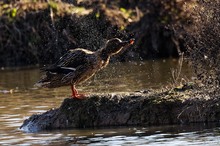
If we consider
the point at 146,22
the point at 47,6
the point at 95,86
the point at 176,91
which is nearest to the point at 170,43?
the point at 146,22

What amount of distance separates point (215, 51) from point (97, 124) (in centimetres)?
234

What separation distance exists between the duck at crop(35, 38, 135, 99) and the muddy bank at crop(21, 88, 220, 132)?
0.34m

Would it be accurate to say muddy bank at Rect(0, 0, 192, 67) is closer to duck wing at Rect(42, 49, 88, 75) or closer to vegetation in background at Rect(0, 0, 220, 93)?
vegetation in background at Rect(0, 0, 220, 93)

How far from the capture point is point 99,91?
16.9m

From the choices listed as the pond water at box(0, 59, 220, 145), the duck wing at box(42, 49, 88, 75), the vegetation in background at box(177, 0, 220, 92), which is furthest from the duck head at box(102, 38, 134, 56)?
the pond water at box(0, 59, 220, 145)

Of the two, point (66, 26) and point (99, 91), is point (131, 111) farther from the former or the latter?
point (66, 26)

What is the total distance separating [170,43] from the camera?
27.4 m

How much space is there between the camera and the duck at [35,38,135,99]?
1298 cm

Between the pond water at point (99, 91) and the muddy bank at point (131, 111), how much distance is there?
10.4 inches

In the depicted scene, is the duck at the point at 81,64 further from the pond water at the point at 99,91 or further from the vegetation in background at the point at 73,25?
the vegetation in background at the point at 73,25

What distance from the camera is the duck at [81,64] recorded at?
42.6 ft

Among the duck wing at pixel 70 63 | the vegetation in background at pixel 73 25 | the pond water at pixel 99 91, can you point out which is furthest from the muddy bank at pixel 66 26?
the duck wing at pixel 70 63

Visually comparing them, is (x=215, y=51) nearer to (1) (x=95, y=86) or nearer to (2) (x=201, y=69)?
(2) (x=201, y=69)

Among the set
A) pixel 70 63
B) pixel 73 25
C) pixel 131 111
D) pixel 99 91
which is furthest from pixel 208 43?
pixel 73 25
